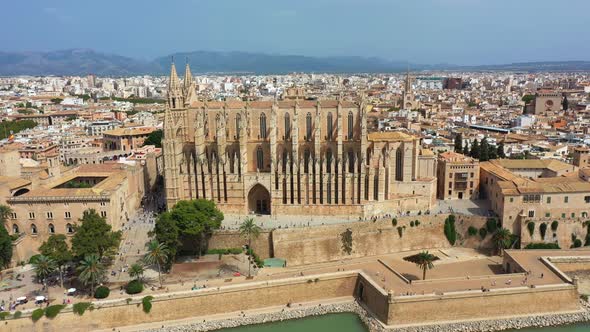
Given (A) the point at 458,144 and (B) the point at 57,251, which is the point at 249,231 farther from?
(A) the point at 458,144

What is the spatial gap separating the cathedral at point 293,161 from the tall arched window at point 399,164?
3.9 inches

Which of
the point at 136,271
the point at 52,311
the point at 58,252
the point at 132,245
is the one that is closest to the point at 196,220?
the point at 136,271

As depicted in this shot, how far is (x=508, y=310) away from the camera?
113 feet

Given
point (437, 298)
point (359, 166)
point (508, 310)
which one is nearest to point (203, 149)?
point (359, 166)

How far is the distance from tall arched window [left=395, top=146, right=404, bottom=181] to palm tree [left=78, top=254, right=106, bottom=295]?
2806cm

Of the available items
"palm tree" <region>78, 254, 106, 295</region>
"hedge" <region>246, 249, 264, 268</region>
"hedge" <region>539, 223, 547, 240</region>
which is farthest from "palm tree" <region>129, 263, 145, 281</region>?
"hedge" <region>539, 223, 547, 240</region>

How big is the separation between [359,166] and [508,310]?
59.9 ft

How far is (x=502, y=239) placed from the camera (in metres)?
42.5

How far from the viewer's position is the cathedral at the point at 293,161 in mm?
45844

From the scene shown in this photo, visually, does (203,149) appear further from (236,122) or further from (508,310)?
(508,310)

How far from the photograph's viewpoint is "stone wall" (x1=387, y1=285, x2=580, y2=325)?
33.5 meters

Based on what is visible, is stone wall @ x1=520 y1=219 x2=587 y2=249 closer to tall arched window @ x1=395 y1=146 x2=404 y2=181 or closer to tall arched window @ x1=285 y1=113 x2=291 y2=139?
tall arched window @ x1=395 y1=146 x2=404 y2=181

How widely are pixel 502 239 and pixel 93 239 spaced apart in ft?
111

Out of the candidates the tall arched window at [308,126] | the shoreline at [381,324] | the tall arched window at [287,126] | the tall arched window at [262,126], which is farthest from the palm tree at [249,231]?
the tall arched window at [308,126]
